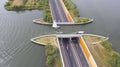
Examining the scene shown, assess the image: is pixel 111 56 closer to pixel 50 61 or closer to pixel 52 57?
pixel 52 57

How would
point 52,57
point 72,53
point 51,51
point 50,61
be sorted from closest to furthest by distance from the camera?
1. point 50,61
2. point 52,57
3. point 51,51
4. point 72,53

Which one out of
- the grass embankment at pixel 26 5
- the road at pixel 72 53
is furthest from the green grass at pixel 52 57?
the grass embankment at pixel 26 5

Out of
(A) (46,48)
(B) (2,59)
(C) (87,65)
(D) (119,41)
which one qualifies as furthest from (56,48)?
(D) (119,41)

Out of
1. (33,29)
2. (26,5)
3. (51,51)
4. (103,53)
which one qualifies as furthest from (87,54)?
(26,5)

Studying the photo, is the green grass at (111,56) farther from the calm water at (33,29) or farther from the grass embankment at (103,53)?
the calm water at (33,29)

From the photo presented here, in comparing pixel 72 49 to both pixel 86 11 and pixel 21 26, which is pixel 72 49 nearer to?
pixel 21 26

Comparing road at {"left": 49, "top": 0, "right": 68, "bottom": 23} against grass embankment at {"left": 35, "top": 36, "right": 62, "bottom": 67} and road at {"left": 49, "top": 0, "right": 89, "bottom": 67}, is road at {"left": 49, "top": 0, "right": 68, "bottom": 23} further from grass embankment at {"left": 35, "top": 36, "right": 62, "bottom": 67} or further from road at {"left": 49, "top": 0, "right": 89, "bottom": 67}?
road at {"left": 49, "top": 0, "right": 89, "bottom": 67}
